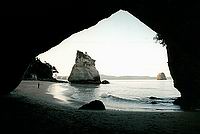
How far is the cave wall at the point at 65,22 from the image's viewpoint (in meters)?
12.4

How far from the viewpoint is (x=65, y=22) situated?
50.1 feet

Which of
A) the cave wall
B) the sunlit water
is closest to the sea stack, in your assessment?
the sunlit water

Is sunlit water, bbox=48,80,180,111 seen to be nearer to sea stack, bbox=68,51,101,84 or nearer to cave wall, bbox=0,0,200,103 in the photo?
cave wall, bbox=0,0,200,103

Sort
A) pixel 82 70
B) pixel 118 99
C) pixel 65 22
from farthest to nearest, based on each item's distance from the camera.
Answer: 1. pixel 82 70
2. pixel 118 99
3. pixel 65 22

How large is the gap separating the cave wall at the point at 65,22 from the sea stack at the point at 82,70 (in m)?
76.6

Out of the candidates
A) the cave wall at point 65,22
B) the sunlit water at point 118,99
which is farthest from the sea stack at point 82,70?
the cave wall at point 65,22

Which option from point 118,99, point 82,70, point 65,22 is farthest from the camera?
point 82,70

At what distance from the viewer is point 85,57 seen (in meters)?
98.9

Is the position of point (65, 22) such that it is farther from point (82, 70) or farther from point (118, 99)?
point (82, 70)

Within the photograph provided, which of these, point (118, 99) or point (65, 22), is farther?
point (118, 99)

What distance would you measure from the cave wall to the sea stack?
76.6 metres

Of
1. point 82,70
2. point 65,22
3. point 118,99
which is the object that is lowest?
point 118,99

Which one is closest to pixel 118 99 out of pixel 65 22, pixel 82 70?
pixel 65 22

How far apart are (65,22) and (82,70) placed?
80.1 metres
